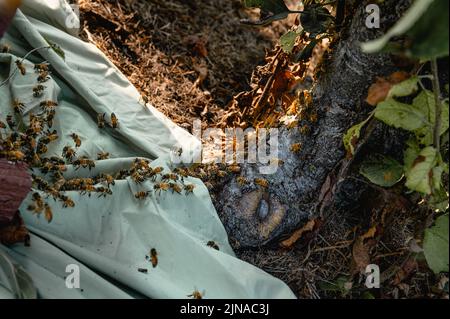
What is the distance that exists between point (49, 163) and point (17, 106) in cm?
33

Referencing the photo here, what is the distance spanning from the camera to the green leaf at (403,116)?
69.5 inches

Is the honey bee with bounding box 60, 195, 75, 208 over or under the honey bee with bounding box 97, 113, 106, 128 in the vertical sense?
under

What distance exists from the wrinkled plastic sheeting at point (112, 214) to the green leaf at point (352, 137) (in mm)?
602

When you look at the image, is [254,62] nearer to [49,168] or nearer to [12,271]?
[49,168]

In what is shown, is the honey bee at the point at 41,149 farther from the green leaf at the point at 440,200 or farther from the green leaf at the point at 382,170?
the green leaf at the point at 440,200

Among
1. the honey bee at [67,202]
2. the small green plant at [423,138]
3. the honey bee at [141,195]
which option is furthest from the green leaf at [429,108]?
the honey bee at [67,202]

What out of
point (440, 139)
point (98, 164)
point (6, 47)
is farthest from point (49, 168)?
point (440, 139)

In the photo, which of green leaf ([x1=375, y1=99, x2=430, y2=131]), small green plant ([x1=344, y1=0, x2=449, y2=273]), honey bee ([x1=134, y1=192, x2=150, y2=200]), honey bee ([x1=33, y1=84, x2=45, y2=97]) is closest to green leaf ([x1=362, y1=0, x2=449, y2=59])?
small green plant ([x1=344, y1=0, x2=449, y2=273])

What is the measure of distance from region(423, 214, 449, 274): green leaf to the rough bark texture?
0.43 meters

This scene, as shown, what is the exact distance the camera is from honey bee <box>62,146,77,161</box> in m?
2.32

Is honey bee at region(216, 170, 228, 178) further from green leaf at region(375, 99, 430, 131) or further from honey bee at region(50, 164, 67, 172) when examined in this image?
green leaf at region(375, 99, 430, 131)

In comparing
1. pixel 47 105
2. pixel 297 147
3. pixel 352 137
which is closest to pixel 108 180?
pixel 47 105
